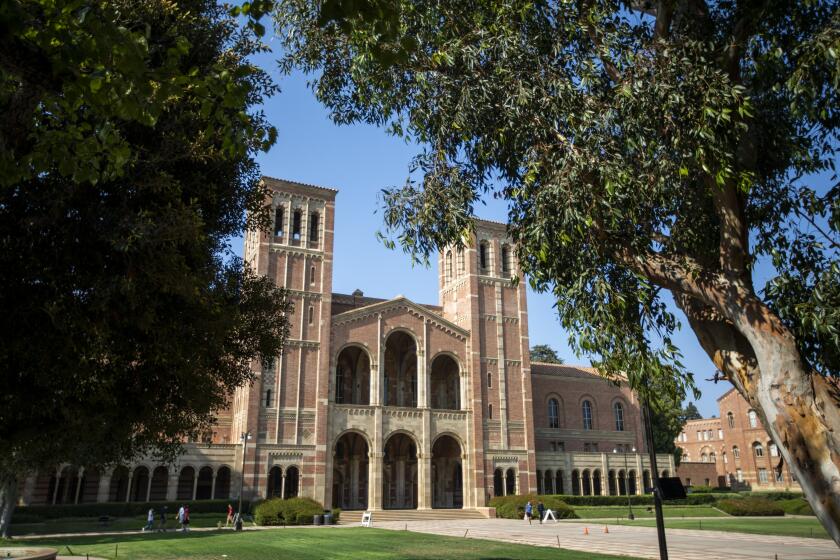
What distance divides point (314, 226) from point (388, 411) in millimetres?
13373

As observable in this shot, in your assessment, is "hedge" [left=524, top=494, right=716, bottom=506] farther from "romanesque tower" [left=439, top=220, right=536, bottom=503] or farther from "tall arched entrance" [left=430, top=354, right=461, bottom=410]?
"tall arched entrance" [left=430, top=354, right=461, bottom=410]

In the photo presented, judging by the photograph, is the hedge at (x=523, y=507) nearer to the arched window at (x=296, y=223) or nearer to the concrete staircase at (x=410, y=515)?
the concrete staircase at (x=410, y=515)

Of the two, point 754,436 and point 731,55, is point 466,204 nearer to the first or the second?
point 731,55

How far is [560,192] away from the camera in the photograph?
30.1 feet

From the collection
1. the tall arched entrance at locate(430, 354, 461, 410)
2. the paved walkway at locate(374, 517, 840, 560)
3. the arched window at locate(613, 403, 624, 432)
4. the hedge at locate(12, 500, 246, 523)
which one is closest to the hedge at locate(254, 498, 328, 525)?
the hedge at locate(12, 500, 246, 523)

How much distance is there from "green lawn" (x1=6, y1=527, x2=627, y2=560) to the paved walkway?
80.6 inches

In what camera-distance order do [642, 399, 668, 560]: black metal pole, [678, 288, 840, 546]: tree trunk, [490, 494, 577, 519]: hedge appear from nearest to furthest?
[678, 288, 840, 546]: tree trunk < [642, 399, 668, 560]: black metal pole < [490, 494, 577, 519]: hedge

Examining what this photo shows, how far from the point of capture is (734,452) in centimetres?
6688

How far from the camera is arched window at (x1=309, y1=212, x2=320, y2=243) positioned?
43.4 metres

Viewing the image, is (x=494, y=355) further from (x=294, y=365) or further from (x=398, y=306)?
(x=294, y=365)

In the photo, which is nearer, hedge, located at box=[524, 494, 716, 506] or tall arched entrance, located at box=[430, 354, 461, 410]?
hedge, located at box=[524, 494, 716, 506]

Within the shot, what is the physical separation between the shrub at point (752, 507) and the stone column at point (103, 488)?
36595 mm

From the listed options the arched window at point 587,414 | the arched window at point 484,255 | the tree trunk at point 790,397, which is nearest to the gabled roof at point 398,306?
the arched window at point 484,255

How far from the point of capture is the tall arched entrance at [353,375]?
150 feet
